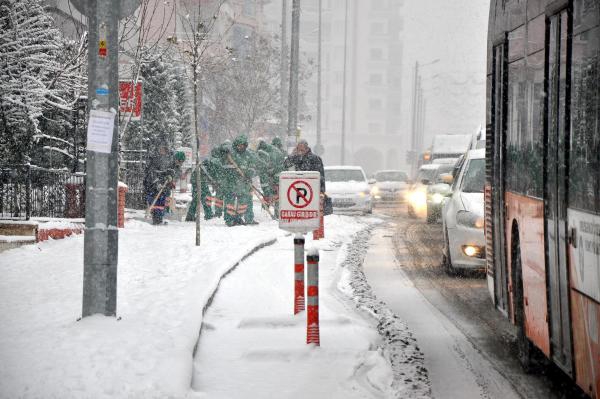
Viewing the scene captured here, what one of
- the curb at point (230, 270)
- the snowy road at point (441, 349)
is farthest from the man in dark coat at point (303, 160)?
the snowy road at point (441, 349)

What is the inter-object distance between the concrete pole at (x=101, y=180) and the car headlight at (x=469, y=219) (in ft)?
21.0

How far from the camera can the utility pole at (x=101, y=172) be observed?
7.92 metres

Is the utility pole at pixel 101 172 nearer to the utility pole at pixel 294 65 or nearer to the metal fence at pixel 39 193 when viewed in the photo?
the metal fence at pixel 39 193

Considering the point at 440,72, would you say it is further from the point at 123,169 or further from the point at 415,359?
the point at 415,359

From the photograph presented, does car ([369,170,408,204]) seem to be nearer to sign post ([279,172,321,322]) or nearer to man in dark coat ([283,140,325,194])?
man in dark coat ([283,140,325,194])

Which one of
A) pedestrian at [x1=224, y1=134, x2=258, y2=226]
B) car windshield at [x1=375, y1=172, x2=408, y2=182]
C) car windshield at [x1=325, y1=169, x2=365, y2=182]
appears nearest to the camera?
pedestrian at [x1=224, y1=134, x2=258, y2=226]

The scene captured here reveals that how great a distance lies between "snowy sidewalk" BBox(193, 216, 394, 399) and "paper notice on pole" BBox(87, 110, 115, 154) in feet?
5.94

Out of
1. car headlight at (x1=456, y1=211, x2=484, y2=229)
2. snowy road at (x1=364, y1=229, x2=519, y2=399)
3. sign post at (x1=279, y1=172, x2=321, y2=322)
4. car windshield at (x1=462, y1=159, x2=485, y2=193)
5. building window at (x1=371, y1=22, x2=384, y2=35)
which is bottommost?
snowy road at (x1=364, y1=229, x2=519, y2=399)

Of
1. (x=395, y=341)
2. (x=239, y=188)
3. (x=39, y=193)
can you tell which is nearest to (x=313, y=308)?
(x=395, y=341)

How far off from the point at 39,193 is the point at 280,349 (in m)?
10.1

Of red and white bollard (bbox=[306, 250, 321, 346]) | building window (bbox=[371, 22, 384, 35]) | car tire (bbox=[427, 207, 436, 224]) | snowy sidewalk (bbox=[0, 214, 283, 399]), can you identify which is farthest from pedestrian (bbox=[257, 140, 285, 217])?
building window (bbox=[371, 22, 384, 35])

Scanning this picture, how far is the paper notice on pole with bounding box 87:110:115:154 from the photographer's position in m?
7.84

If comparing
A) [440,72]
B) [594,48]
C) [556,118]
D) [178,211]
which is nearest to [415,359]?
[556,118]

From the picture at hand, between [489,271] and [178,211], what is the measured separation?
15.2m
